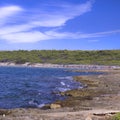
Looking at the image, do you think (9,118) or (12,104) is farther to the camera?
(12,104)

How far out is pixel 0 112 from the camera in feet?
84.7

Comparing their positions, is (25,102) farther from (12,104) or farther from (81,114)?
(81,114)

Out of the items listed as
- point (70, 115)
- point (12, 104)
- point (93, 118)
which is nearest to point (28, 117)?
point (70, 115)

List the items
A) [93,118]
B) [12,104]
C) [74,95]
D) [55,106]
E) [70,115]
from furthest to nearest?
[74,95], [12,104], [55,106], [70,115], [93,118]

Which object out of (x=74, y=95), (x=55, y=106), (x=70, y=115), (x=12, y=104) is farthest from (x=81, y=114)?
(x=74, y=95)

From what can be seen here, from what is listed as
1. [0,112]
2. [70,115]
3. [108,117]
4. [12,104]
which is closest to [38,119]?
[70,115]

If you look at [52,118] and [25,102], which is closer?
[52,118]

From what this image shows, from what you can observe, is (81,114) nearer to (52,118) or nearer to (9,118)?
(52,118)

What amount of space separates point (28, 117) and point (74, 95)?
18644 millimetres

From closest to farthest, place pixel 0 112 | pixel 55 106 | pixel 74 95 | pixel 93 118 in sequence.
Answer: pixel 93 118 → pixel 0 112 → pixel 55 106 → pixel 74 95

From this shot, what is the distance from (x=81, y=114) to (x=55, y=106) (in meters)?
6.48

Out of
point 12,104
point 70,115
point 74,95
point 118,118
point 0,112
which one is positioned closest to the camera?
point 118,118

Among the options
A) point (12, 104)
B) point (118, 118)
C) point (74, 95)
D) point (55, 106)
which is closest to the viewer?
point (118, 118)

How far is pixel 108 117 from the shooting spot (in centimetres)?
2094
